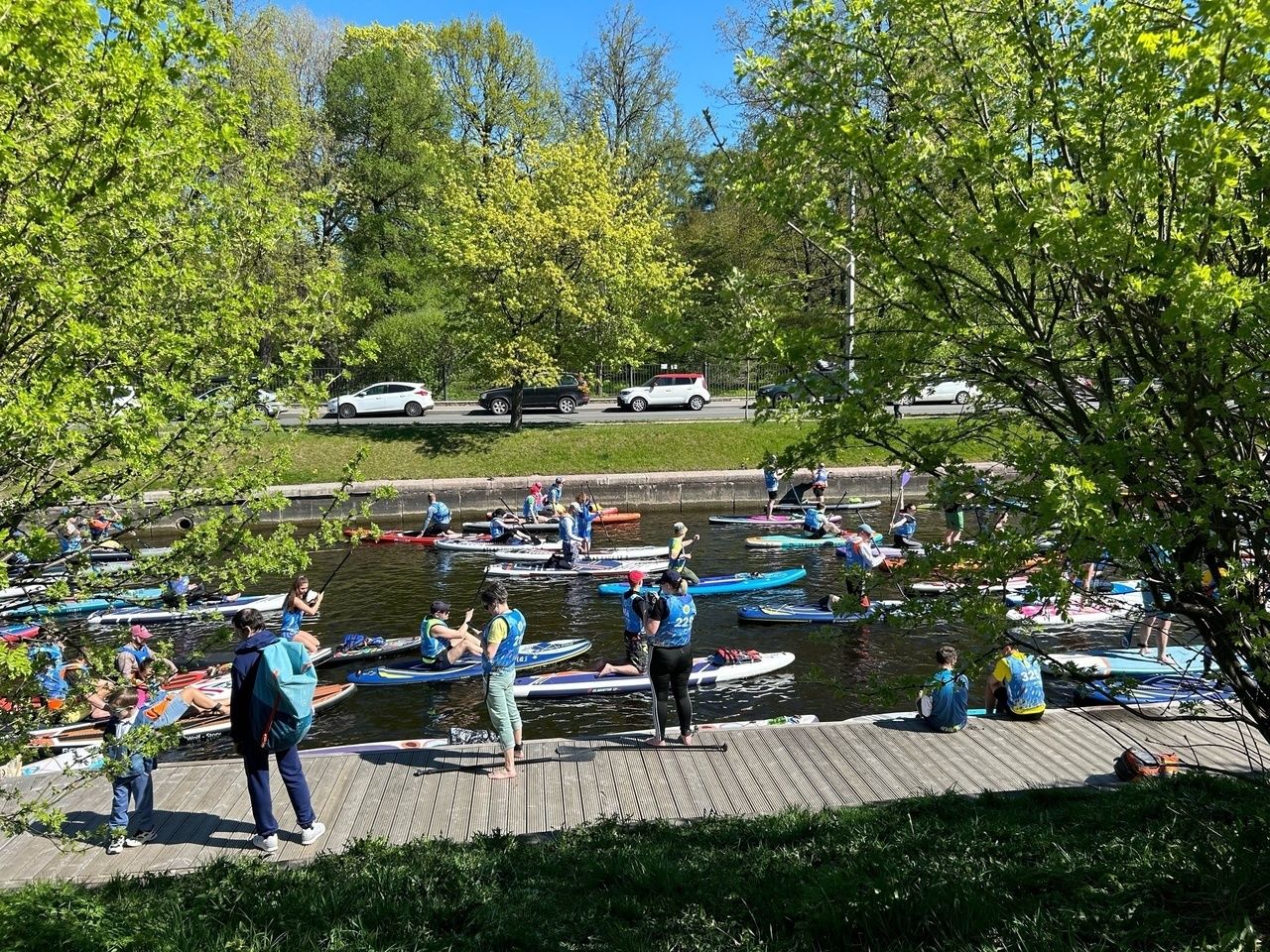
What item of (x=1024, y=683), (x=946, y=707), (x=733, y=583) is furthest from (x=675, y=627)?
(x=733, y=583)

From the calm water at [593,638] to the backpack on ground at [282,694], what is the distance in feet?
13.4

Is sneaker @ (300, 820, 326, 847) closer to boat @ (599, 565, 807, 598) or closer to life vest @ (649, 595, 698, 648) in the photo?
life vest @ (649, 595, 698, 648)

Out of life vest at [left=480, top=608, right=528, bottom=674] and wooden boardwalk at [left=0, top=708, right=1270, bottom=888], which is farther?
life vest at [left=480, top=608, right=528, bottom=674]

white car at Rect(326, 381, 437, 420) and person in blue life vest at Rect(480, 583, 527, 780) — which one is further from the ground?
white car at Rect(326, 381, 437, 420)

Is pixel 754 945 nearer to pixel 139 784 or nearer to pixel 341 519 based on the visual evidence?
pixel 341 519

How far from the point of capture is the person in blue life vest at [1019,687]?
998 cm

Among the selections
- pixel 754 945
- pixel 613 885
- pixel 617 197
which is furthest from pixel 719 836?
pixel 617 197

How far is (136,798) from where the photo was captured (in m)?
7.67

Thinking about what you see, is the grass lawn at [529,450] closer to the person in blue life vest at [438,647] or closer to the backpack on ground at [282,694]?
the person in blue life vest at [438,647]

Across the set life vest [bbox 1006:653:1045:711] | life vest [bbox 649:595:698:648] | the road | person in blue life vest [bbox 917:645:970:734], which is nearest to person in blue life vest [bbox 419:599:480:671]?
life vest [bbox 649:595:698:648]

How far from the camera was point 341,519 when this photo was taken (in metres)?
6.71

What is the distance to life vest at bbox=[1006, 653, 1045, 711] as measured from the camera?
392 inches

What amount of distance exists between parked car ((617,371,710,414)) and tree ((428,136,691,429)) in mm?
6862

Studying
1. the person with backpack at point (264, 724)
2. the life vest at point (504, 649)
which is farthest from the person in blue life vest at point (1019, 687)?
the person with backpack at point (264, 724)
